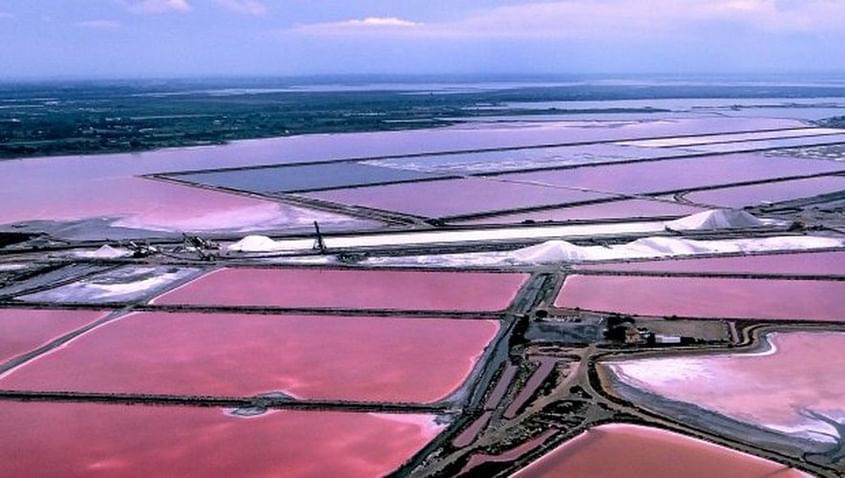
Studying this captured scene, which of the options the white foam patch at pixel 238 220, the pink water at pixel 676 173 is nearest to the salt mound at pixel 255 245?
the white foam patch at pixel 238 220

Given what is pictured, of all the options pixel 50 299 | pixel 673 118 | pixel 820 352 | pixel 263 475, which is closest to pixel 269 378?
pixel 263 475

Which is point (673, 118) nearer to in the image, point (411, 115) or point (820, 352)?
point (411, 115)

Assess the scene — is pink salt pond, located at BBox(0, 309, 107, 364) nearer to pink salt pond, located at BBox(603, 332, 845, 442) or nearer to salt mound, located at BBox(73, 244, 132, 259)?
salt mound, located at BBox(73, 244, 132, 259)

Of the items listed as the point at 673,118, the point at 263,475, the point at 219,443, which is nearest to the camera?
the point at 263,475

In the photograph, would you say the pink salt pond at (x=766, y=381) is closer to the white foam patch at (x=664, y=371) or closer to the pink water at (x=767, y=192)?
the white foam patch at (x=664, y=371)

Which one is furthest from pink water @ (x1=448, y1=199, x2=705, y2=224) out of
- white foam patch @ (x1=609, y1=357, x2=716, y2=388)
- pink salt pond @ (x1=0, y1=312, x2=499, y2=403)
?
white foam patch @ (x1=609, y1=357, x2=716, y2=388)

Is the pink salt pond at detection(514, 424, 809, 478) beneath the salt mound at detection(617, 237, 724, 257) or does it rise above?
beneath

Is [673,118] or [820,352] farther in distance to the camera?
[673,118]
